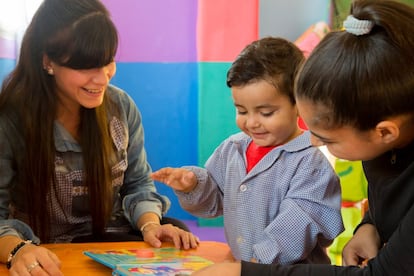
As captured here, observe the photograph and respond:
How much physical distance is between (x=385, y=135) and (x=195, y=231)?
6.34 ft

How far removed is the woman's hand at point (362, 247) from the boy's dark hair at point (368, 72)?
325 mm

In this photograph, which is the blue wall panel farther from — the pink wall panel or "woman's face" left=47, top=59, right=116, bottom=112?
"woman's face" left=47, top=59, right=116, bottom=112

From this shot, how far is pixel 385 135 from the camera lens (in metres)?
0.88

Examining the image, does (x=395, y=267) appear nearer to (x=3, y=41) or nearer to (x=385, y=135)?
(x=385, y=135)

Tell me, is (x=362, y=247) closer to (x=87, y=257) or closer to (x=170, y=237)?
(x=170, y=237)

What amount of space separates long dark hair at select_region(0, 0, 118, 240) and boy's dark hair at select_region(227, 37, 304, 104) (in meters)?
0.33

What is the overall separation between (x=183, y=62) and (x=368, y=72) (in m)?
1.95

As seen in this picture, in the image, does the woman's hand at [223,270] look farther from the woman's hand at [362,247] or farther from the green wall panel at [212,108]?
the green wall panel at [212,108]

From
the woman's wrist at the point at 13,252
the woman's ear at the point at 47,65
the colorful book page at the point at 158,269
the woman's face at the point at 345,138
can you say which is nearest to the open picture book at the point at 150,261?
the colorful book page at the point at 158,269

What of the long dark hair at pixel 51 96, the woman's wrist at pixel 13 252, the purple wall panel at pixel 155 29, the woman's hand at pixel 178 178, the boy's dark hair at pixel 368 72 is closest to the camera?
the boy's dark hair at pixel 368 72

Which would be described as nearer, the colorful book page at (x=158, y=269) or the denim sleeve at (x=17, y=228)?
the colorful book page at (x=158, y=269)

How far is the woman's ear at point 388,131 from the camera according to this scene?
86cm

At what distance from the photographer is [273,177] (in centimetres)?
123

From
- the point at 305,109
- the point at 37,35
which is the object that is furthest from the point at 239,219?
the point at 37,35
